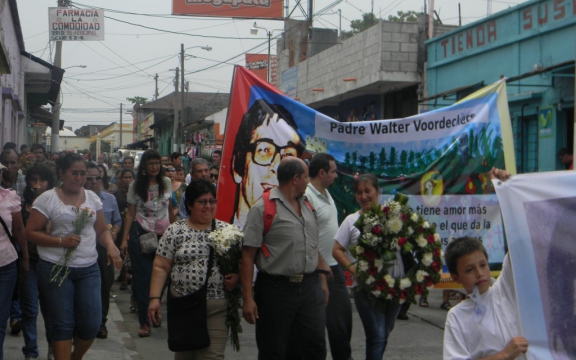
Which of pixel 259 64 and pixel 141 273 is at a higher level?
pixel 259 64

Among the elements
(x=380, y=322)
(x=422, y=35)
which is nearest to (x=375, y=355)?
(x=380, y=322)

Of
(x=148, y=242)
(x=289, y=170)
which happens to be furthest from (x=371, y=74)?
(x=289, y=170)

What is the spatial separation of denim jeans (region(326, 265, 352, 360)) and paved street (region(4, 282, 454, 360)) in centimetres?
135

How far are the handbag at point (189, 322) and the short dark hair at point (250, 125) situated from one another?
175cm

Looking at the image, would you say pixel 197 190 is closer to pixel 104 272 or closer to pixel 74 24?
pixel 104 272

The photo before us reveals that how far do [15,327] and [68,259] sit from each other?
8.83 feet

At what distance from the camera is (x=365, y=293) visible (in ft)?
19.3

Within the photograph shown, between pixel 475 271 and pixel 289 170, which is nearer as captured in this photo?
pixel 475 271

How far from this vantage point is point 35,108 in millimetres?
33031

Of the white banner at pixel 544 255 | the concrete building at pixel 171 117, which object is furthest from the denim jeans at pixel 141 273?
the concrete building at pixel 171 117

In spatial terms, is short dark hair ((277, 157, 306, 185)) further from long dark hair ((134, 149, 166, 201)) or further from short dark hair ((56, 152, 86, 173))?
long dark hair ((134, 149, 166, 201))

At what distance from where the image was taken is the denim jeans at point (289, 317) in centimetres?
546

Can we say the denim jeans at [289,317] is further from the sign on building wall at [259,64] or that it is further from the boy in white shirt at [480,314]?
the sign on building wall at [259,64]

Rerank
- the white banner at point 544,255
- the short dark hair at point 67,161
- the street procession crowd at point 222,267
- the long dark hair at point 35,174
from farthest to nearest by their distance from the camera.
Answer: the long dark hair at point 35,174 < the short dark hair at point 67,161 < the street procession crowd at point 222,267 < the white banner at point 544,255
